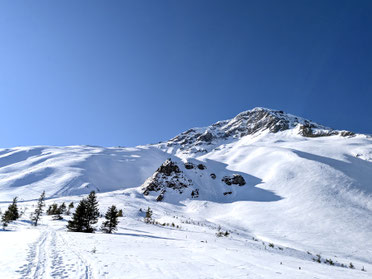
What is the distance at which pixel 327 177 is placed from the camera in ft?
150

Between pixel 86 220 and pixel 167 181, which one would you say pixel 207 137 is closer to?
pixel 167 181

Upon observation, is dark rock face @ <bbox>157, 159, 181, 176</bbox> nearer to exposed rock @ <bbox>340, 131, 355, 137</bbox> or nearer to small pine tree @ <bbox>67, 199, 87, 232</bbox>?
small pine tree @ <bbox>67, 199, 87, 232</bbox>

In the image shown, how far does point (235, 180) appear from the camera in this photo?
Answer: 5825cm

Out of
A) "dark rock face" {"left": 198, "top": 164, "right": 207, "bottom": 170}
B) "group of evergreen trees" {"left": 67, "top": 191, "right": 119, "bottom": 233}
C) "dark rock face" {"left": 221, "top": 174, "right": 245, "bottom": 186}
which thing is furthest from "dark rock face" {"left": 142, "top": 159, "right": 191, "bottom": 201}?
"group of evergreen trees" {"left": 67, "top": 191, "right": 119, "bottom": 233}

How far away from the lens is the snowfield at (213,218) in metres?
7.62

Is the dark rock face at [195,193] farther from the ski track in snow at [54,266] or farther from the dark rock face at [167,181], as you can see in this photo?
the ski track in snow at [54,266]

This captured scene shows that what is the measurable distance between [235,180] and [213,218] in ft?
70.0

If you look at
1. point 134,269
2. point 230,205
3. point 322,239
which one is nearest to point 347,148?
point 230,205

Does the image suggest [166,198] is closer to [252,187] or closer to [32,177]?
[252,187]

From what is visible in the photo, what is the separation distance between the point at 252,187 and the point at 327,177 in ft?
52.7

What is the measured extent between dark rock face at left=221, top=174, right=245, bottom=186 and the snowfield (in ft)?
4.37

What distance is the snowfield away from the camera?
300 inches

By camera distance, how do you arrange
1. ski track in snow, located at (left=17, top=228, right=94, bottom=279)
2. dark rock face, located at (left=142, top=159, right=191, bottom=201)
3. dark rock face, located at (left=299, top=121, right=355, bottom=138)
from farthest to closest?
dark rock face, located at (left=299, top=121, right=355, bottom=138)
dark rock face, located at (left=142, top=159, right=191, bottom=201)
ski track in snow, located at (left=17, top=228, right=94, bottom=279)

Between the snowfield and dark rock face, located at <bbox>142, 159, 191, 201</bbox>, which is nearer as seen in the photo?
the snowfield
